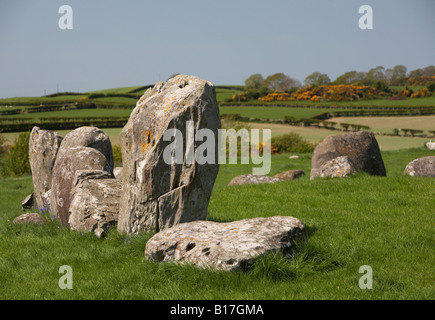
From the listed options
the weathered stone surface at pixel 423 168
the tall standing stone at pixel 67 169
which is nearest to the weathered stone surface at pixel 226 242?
the tall standing stone at pixel 67 169

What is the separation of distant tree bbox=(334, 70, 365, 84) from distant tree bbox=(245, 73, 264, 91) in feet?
71.8

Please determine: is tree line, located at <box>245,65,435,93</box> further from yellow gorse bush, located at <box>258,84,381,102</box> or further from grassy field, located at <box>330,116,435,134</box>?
grassy field, located at <box>330,116,435,134</box>

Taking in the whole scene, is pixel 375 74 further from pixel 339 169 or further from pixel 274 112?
pixel 339 169

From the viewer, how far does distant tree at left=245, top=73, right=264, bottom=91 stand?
11975cm

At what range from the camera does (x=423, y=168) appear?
20.0 m

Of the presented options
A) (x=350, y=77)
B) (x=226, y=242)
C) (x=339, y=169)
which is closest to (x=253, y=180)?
(x=339, y=169)

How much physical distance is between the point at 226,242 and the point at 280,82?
11362 cm

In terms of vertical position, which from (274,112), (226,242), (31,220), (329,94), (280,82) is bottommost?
(31,220)

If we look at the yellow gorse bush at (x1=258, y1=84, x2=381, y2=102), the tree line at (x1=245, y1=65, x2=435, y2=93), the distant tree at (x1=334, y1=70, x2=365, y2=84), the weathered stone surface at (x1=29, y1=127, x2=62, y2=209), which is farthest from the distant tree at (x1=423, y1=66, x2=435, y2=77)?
the weathered stone surface at (x1=29, y1=127, x2=62, y2=209)

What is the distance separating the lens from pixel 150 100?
32.6 feet

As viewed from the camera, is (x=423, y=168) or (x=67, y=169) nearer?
(x=67, y=169)

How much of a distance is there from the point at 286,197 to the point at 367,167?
698 centimetres

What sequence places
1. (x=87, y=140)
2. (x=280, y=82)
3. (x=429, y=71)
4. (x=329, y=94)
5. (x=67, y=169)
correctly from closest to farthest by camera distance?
(x=67, y=169) < (x=87, y=140) < (x=329, y=94) < (x=280, y=82) < (x=429, y=71)

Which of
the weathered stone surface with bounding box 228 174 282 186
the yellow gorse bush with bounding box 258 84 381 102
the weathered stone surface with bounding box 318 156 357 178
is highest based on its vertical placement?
the yellow gorse bush with bounding box 258 84 381 102
